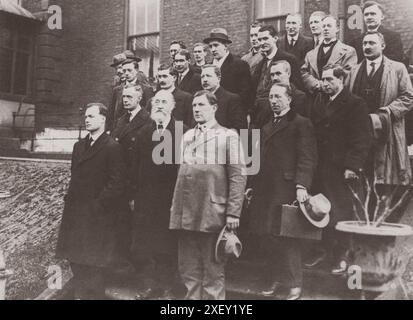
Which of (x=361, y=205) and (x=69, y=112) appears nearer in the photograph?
(x=361, y=205)

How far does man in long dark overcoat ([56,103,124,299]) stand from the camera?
442 cm

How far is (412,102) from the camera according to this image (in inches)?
171

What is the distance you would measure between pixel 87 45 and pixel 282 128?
5.95 m

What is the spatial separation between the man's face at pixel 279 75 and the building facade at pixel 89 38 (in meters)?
2.69

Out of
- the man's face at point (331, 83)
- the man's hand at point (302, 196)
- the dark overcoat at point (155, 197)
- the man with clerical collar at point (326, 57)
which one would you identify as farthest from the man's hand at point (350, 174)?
the dark overcoat at point (155, 197)

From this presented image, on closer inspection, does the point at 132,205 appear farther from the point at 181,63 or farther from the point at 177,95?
the point at 181,63

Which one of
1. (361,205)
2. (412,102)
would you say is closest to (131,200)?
(361,205)

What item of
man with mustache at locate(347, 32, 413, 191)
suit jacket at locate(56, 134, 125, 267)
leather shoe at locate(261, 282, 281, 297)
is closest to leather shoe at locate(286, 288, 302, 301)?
leather shoe at locate(261, 282, 281, 297)

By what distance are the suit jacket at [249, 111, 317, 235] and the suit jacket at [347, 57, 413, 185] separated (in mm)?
678

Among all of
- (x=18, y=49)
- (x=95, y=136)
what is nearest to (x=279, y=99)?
(x=95, y=136)

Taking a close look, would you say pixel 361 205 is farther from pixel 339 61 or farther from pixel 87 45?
pixel 87 45

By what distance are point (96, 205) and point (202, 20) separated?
4.62 meters

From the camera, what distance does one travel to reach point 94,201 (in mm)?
4457
